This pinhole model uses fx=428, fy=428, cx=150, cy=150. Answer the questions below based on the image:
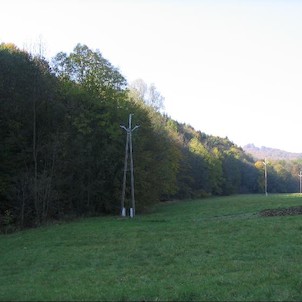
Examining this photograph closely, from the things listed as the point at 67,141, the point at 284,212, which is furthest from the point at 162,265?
the point at 67,141

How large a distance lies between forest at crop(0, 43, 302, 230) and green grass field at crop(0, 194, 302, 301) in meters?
12.2

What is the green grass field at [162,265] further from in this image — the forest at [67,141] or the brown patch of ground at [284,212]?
the forest at [67,141]

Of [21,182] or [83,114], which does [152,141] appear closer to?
[83,114]

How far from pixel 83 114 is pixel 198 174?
188ft

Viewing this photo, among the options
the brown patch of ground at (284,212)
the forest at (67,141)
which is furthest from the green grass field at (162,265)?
the forest at (67,141)

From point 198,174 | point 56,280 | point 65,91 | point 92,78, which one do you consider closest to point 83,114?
point 65,91

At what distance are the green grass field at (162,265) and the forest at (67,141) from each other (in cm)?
1219

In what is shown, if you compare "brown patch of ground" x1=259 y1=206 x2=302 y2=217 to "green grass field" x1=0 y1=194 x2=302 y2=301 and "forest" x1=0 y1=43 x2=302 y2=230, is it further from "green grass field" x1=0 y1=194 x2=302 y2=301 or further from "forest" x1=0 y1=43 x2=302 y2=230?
"forest" x1=0 y1=43 x2=302 y2=230

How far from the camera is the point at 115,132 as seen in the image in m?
42.3

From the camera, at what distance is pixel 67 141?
37.2 m

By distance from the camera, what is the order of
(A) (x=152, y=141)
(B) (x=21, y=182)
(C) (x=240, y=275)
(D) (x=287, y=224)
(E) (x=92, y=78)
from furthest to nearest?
1. (A) (x=152, y=141)
2. (E) (x=92, y=78)
3. (B) (x=21, y=182)
4. (D) (x=287, y=224)
5. (C) (x=240, y=275)

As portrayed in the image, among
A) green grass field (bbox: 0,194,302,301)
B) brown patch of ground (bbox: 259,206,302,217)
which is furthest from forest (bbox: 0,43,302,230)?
brown patch of ground (bbox: 259,206,302,217)

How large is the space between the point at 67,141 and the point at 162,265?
26.8 meters

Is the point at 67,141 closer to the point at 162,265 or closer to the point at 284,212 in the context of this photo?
the point at 284,212
